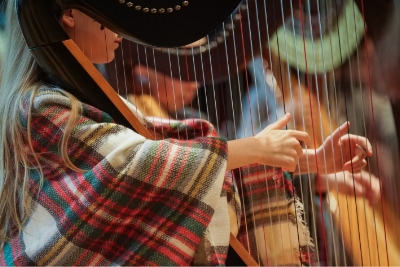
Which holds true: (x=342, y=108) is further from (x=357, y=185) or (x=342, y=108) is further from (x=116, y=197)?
(x=116, y=197)

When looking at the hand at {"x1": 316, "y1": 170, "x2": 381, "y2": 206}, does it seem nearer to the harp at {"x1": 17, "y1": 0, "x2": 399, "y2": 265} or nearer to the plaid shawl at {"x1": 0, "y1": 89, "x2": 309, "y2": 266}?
the harp at {"x1": 17, "y1": 0, "x2": 399, "y2": 265}

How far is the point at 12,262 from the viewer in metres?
1.28

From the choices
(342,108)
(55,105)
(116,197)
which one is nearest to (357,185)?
(342,108)

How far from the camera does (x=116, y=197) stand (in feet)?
3.94

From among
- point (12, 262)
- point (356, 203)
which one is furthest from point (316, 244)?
point (12, 262)

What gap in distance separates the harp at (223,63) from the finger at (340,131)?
0.06 meters

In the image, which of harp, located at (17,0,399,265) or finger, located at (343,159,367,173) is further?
finger, located at (343,159,367,173)

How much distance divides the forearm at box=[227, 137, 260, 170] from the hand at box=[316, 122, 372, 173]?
0.21m

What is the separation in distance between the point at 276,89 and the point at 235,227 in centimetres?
32

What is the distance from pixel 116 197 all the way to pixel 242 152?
10.0 inches

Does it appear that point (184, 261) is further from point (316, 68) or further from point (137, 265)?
point (316, 68)

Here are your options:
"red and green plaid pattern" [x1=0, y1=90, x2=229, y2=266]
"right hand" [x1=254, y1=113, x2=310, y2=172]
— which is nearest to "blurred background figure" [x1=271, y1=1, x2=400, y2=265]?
"right hand" [x1=254, y1=113, x2=310, y2=172]

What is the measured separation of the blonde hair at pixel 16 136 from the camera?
1.28m

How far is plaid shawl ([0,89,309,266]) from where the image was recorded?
1199mm
